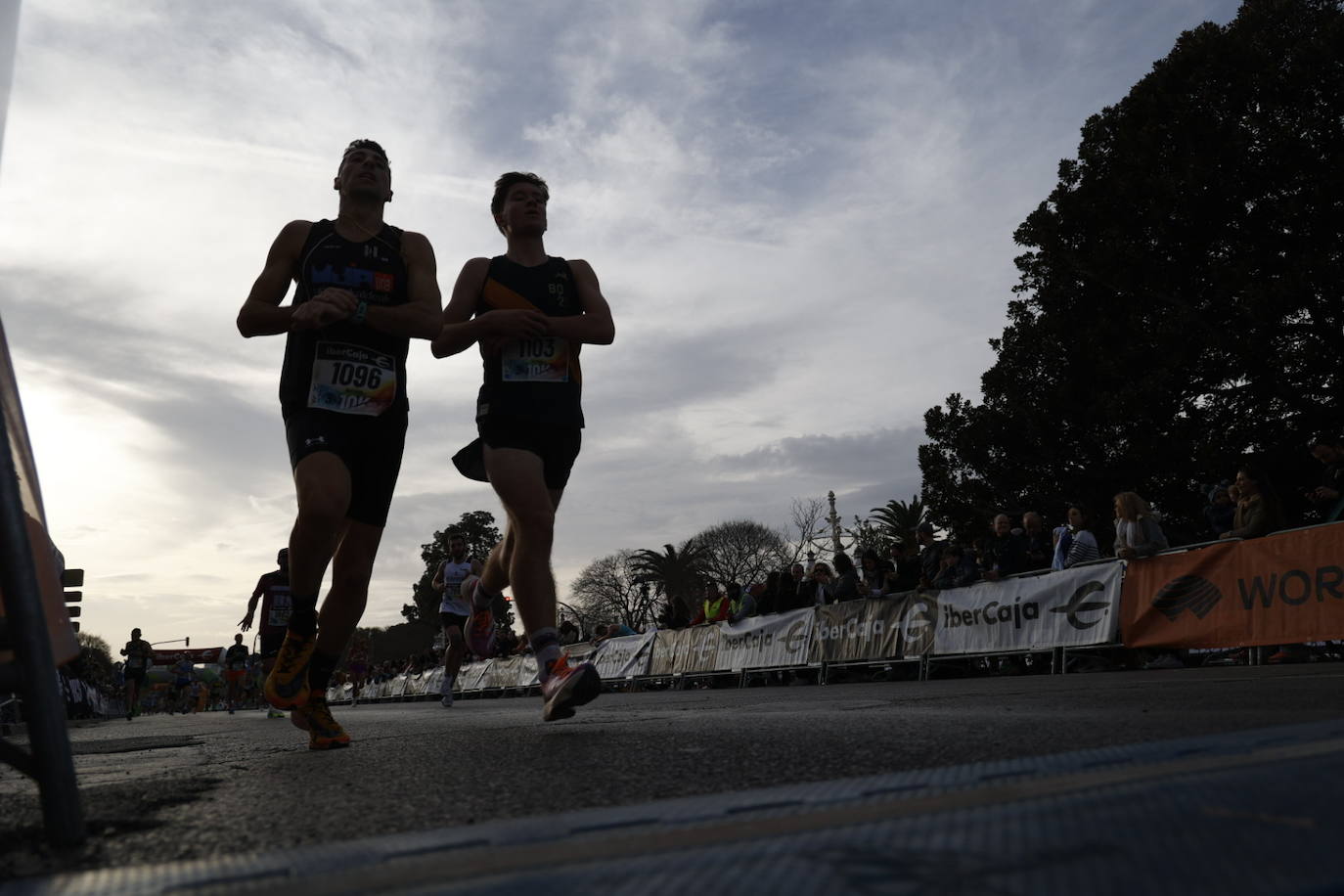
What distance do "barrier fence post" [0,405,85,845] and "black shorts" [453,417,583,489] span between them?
292 cm

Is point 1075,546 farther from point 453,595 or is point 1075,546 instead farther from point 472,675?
point 472,675

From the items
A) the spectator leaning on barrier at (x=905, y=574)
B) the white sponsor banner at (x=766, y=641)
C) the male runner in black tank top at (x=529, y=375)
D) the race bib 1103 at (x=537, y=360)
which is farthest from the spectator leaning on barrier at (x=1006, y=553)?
the race bib 1103 at (x=537, y=360)

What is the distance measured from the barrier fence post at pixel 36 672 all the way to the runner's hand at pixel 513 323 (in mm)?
2900

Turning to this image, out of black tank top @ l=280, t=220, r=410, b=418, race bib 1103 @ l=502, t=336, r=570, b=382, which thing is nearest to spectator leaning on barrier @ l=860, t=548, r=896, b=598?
race bib 1103 @ l=502, t=336, r=570, b=382

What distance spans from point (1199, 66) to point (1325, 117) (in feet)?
10.6

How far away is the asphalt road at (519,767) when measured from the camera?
179 centimetres

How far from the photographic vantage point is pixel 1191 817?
4.26 feet

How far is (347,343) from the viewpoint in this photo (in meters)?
4.23

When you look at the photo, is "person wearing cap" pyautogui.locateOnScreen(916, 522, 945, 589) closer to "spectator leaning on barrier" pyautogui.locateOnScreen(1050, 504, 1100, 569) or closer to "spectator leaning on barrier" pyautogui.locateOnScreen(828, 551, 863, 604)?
"spectator leaning on barrier" pyautogui.locateOnScreen(828, 551, 863, 604)

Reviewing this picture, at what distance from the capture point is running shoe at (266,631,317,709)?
4094 millimetres

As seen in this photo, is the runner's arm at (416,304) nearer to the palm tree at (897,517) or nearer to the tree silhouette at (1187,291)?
the tree silhouette at (1187,291)

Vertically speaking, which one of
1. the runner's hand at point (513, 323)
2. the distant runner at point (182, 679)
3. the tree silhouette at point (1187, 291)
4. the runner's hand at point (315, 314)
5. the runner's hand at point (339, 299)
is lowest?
the distant runner at point (182, 679)

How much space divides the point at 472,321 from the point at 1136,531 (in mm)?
7993

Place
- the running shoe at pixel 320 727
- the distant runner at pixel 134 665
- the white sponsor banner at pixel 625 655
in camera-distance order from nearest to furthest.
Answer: the running shoe at pixel 320 727, the white sponsor banner at pixel 625 655, the distant runner at pixel 134 665
